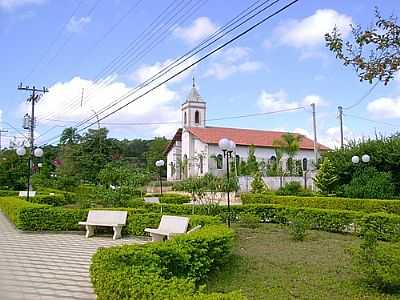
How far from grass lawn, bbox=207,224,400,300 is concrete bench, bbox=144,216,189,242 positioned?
114cm

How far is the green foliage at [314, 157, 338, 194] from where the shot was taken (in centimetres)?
2333

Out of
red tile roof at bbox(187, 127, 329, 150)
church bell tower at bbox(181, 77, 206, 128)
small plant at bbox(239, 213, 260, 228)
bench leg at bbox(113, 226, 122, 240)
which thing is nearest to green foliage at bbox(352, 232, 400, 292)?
bench leg at bbox(113, 226, 122, 240)

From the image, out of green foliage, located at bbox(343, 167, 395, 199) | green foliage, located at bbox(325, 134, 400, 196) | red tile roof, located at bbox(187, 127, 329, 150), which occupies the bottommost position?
green foliage, located at bbox(343, 167, 395, 199)

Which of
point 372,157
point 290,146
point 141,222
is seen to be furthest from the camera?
point 290,146

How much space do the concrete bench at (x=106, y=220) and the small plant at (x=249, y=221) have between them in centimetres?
341

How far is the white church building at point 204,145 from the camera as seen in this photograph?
46562 mm

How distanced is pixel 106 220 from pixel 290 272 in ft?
19.3

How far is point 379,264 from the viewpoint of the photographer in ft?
18.4

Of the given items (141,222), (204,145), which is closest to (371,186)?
(141,222)

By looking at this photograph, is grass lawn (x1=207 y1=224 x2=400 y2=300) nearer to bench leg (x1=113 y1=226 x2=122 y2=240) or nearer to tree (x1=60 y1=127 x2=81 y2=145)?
bench leg (x1=113 y1=226 x2=122 y2=240)

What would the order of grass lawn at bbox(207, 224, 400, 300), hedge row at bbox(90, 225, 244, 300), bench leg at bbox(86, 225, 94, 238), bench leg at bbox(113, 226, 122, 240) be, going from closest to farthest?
hedge row at bbox(90, 225, 244, 300) < grass lawn at bbox(207, 224, 400, 300) < bench leg at bbox(113, 226, 122, 240) < bench leg at bbox(86, 225, 94, 238)

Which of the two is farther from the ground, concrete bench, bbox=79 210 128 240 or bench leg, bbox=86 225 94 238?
concrete bench, bbox=79 210 128 240

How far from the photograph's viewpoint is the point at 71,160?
122ft

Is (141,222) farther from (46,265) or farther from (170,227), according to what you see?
(46,265)
